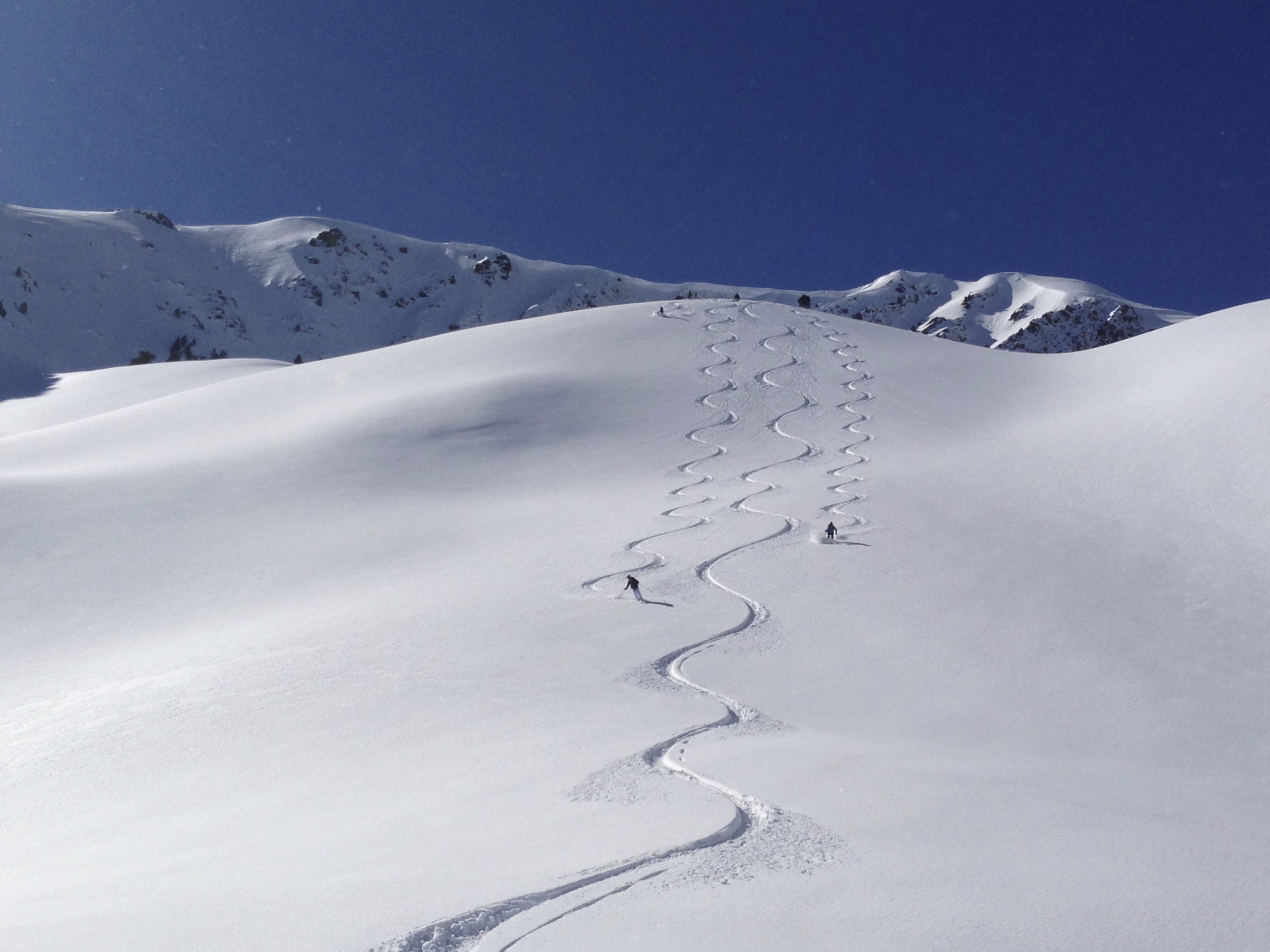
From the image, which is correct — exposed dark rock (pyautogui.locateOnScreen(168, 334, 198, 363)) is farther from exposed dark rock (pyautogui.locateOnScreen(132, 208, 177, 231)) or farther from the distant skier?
the distant skier

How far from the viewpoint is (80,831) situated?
28.0ft

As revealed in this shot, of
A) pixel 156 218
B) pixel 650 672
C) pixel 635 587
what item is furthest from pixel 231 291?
pixel 650 672

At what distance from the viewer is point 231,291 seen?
154375 mm

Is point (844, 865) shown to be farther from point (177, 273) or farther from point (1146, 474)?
point (177, 273)

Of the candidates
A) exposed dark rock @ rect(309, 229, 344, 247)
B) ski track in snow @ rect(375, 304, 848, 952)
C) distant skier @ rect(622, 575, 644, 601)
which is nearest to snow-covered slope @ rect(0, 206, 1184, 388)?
exposed dark rock @ rect(309, 229, 344, 247)

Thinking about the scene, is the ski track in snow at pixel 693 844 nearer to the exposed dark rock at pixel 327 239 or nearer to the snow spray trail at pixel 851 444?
the snow spray trail at pixel 851 444

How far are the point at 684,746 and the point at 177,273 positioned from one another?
158 metres

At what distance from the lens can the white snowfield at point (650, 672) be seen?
5.75 metres

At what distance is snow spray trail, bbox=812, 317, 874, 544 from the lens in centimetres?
1964

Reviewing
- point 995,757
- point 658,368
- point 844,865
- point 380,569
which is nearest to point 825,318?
point 658,368

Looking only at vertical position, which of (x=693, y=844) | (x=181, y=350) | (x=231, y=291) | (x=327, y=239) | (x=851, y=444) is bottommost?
(x=693, y=844)

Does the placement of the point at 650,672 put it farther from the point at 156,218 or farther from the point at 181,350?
the point at 156,218

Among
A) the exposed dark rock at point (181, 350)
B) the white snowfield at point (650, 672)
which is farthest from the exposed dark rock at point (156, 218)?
the white snowfield at point (650, 672)

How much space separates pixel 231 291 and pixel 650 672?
15877cm
